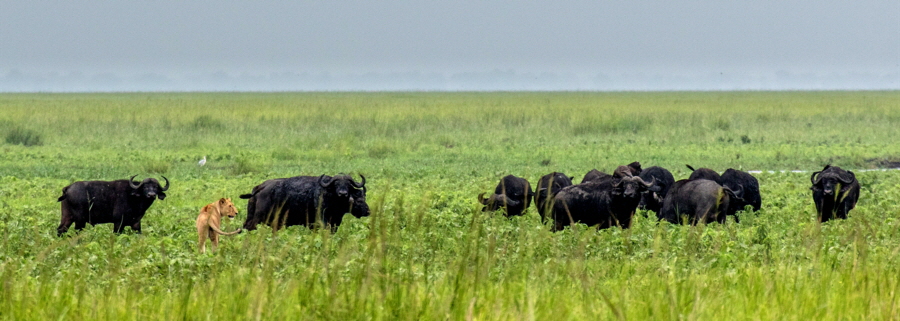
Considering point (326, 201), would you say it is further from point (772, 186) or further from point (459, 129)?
point (459, 129)

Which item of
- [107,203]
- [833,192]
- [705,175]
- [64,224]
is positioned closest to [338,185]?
[107,203]

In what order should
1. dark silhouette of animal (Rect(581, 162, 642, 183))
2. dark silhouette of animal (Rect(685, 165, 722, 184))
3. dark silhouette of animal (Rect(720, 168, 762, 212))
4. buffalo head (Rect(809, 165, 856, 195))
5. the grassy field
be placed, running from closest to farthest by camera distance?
the grassy field, buffalo head (Rect(809, 165, 856, 195)), dark silhouette of animal (Rect(581, 162, 642, 183)), dark silhouette of animal (Rect(720, 168, 762, 212)), dark silhouette of animal (Rect(685, 165, 722, 184))

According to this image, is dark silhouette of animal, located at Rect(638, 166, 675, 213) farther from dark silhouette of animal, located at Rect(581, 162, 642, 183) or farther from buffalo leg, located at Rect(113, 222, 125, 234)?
buffalo leg, located at Rect(113, 222, 125, 234)

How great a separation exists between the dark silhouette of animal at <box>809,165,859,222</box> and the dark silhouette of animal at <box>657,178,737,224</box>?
39.9 inches

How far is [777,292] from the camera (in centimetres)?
582

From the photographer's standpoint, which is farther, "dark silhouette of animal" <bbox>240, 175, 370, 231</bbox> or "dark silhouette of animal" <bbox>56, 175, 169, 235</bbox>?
"dark silhouette of animal" <bbox>240, 175, 370, 231</bbox>

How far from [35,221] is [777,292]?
9214 mm

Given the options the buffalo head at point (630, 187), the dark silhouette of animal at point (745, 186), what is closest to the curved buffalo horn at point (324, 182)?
the buffalo head at point (630, 187)

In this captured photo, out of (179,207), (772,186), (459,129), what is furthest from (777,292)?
(459,129)

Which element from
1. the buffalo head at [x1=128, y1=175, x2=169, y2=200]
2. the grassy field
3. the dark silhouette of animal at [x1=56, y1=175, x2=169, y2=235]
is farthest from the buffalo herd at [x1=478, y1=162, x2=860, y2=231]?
the dark silhouette of animal at [x1=56, y1=175, x2=169, y2=235]

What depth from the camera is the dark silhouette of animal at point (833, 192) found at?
1263cm

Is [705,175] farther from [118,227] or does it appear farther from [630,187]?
[118,227]

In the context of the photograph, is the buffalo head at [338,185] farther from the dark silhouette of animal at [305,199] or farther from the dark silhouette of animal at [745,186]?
the dark silhouette of animal at [745,186]

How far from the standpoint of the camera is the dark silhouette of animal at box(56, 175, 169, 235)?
1163cm
